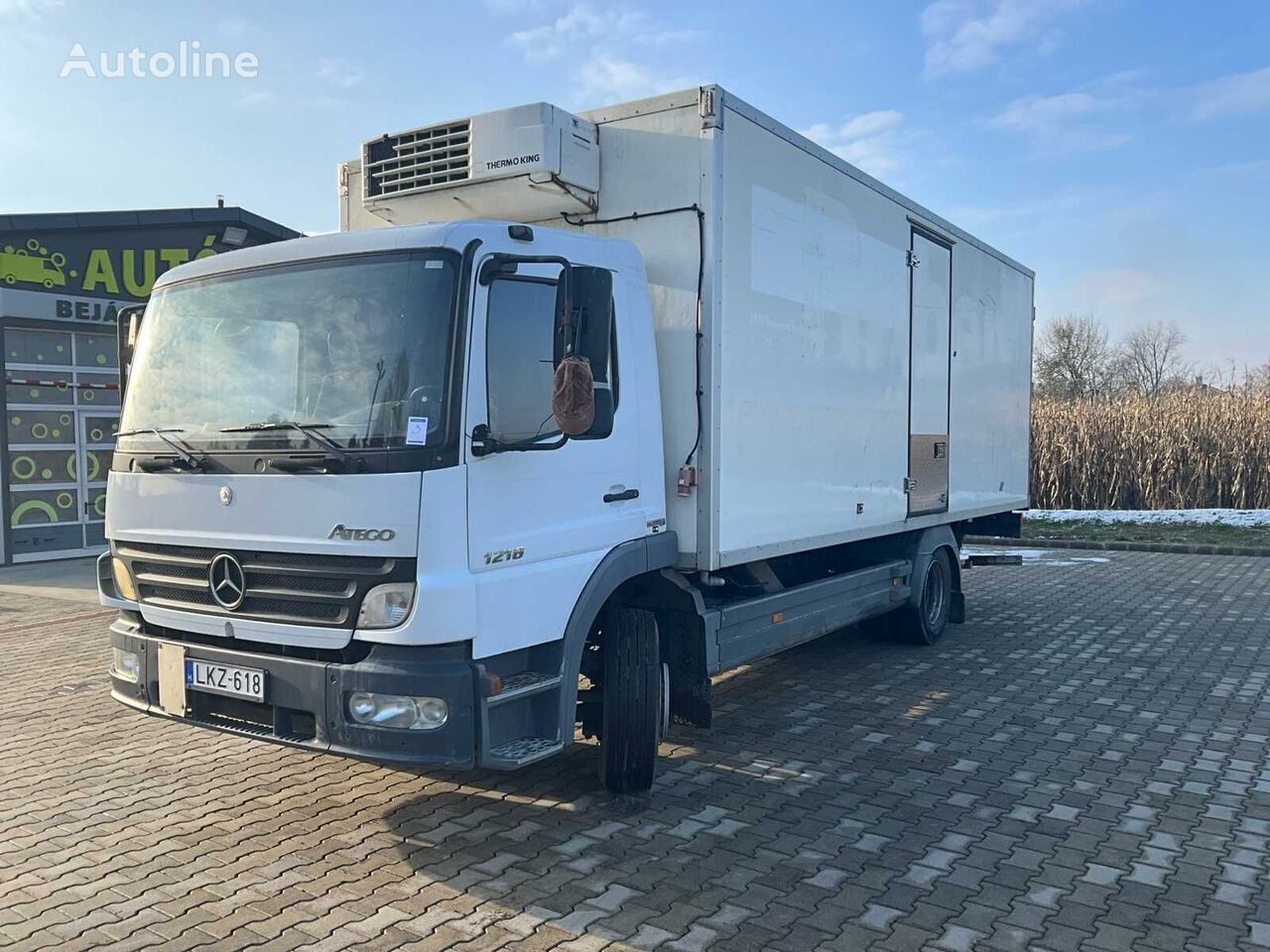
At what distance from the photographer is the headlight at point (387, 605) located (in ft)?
12.7

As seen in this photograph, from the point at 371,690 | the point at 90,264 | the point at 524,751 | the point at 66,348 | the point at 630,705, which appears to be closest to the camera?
the point at 371,690

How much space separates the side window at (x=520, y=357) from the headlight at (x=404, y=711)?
3.57 ft

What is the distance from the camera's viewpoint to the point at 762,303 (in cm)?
564

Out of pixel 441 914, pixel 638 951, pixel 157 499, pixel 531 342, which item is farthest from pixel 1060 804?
pixel 157 499

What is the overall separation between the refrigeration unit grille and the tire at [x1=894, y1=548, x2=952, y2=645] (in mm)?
5288

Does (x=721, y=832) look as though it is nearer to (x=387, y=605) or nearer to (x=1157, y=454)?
(x=387, y=605)

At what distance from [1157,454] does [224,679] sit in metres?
21.2

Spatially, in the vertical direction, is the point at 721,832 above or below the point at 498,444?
below

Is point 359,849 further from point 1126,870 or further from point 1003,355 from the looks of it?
point 1003,355

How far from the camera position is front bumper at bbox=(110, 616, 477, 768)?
12.6 ft

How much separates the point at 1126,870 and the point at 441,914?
2.83 meters

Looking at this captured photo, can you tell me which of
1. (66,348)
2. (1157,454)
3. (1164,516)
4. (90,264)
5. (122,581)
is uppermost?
(90,264)

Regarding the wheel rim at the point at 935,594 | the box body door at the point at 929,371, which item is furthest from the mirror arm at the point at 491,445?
the wheel rim at the point at 935,594

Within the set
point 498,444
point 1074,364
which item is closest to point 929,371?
point 498,444
